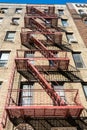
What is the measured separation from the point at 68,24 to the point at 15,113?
16.4 metres

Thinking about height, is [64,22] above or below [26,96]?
above

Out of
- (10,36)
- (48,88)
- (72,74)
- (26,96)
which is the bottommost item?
(26,96)

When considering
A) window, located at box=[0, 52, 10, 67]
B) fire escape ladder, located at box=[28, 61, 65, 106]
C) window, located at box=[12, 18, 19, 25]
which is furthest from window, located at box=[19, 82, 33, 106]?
window, located at box=[12, 18, 19, 25]

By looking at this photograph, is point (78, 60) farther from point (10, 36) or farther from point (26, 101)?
point (10, 36)

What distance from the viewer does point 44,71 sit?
1645 centimetres

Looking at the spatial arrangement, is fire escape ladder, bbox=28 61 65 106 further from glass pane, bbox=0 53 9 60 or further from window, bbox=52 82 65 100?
glass pane, bbox=0 53 9 60

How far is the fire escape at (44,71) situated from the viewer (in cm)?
1205

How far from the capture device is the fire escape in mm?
12047

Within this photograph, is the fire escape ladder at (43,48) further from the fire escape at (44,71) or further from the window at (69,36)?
the window at (69,36)

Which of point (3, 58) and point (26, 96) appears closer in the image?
point (26, 96)

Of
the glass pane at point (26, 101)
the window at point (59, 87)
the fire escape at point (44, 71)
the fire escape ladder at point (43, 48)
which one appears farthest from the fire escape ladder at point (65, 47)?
the glass pane at point (26, 101)

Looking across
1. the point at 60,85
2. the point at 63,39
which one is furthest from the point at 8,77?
the point at 63,39

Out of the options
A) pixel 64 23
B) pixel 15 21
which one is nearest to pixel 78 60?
pixel 64 23

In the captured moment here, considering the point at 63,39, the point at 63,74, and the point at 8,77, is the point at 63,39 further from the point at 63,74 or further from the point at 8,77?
the point at 8,77
